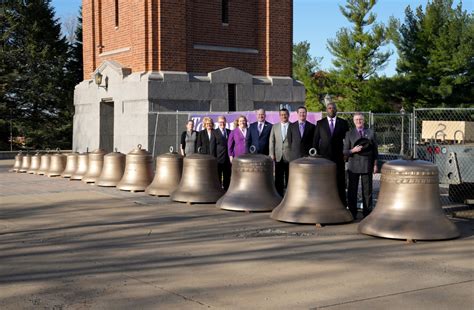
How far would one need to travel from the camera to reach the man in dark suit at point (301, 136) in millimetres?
11648

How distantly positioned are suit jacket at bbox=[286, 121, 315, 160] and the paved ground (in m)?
1.29

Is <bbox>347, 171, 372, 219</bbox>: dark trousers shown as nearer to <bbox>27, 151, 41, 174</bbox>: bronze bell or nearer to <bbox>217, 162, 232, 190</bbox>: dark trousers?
<bbox>217, 162, 232, 190</bbox>: dark trousers

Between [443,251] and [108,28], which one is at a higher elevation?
[108,28]

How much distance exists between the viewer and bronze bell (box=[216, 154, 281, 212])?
11578 millimetres

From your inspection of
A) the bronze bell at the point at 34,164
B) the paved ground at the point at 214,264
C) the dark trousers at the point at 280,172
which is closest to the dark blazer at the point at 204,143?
the dark trousers at the point at 280,172

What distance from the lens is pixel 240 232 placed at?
9.58m

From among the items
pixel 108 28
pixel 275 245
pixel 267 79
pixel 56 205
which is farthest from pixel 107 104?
pixel 275 245

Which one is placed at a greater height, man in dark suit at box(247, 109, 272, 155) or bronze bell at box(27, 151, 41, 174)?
man in dark suit at box(247, 109, 272, 155)

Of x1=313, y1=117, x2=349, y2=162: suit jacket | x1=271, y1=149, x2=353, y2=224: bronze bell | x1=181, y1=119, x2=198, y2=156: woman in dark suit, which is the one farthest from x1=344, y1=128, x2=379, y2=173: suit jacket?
x1=181, y1=119, x2=198, y2=156: woman in dark suit

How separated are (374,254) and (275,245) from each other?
4.22 ft

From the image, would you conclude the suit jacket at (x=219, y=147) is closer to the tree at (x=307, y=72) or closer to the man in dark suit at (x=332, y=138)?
the man in dark suit at (x=332, y=138)

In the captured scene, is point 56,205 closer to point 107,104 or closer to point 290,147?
point 290,147

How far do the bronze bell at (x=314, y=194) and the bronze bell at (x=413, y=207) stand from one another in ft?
3.63

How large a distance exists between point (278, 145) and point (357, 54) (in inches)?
1556
